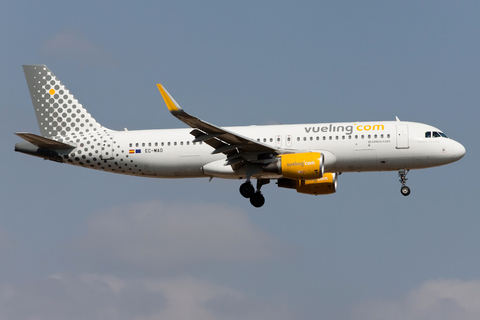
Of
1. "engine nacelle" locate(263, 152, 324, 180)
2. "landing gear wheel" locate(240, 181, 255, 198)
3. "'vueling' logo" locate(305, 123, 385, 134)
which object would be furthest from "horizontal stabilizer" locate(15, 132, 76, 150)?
"'vueling' logo" locate(305, 123, 385, 134)

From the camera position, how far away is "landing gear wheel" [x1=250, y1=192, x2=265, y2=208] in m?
41.6

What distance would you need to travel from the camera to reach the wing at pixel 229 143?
1426 inches

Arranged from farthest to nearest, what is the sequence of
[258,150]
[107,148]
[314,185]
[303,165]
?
[314,185] → [107,148] → [258,150] → [303,165]

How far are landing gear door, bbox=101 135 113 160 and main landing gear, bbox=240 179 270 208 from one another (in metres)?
7.96

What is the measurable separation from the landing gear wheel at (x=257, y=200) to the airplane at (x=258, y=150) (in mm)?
58

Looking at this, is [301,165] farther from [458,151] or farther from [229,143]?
[458,151]

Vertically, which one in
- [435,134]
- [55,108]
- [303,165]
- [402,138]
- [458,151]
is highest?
[55,108]

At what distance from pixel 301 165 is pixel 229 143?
13.3ft

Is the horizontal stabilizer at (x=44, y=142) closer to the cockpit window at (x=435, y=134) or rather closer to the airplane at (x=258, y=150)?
the airplane at (x=258, y=150)

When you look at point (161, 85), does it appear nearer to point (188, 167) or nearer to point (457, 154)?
point (188, 167)

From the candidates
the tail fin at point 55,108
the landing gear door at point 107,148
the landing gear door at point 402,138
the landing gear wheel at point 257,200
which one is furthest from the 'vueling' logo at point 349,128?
the tail fin at point 55,108

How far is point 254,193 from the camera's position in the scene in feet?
135

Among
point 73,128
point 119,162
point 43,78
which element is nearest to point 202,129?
point 119,162

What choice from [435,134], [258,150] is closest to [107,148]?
[258,150]
